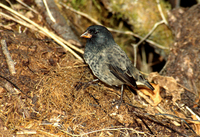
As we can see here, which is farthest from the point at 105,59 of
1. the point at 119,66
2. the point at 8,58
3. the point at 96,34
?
the point at 8,58

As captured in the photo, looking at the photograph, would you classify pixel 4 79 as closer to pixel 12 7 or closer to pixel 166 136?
pixel 12 7

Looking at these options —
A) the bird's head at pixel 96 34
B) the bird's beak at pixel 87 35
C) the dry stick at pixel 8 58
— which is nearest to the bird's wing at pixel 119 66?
the bird's head at pixel 96 34

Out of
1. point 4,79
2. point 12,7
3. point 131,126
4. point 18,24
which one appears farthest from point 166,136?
point 12,7

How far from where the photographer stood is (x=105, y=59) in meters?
3.37

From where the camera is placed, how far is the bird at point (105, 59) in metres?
3.36

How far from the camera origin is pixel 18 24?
380cm

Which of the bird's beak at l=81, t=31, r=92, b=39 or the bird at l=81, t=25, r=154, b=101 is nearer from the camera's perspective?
the bird at l=81, t=25, r=154, b=101

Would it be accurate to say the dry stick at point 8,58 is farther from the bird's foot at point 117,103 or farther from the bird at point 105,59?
the bird's foot at point 117,103

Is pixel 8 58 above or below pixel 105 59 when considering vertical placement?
above

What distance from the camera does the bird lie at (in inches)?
132

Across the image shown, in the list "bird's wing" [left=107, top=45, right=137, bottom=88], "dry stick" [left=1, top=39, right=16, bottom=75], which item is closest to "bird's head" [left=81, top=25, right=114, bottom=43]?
"bird's wing" [left=107, top=45, right=137, bottom=88]

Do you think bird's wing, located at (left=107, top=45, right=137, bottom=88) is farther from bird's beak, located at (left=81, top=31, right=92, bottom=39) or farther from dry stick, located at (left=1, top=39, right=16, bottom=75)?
dry stick, located at (left=1, top=39, right=16, bottom=75)

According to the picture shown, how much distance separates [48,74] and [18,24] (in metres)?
1.35

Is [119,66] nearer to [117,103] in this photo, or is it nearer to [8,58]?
[117,103]
